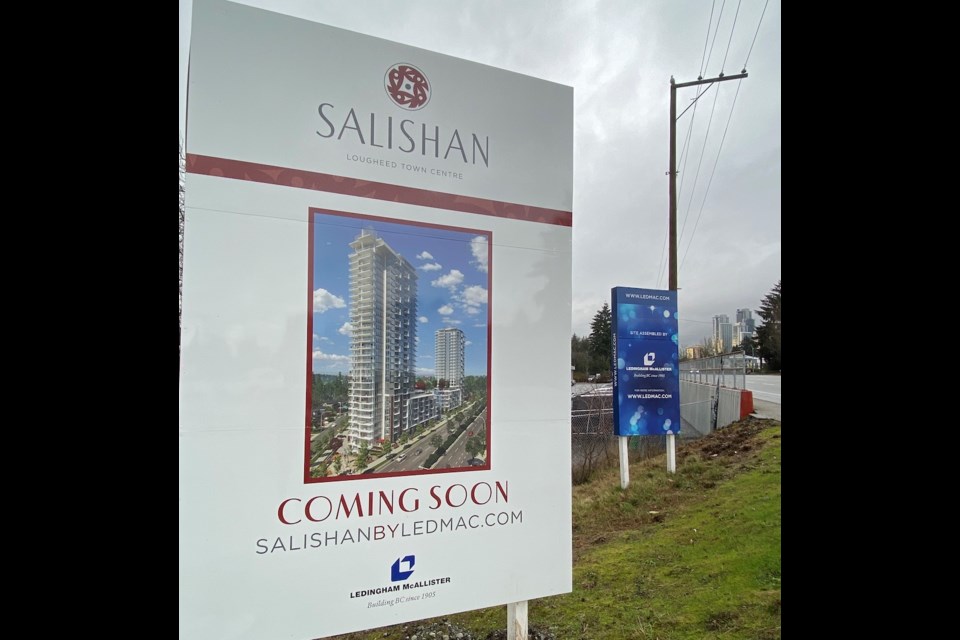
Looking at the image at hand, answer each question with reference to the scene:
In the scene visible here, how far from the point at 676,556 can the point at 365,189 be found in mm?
3238

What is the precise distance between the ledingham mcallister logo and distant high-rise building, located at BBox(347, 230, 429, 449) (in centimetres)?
41

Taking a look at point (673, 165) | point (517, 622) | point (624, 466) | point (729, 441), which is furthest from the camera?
point (729, 441)

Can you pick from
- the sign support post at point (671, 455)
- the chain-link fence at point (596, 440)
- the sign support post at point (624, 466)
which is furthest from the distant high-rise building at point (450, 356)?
the sign support post at point (671, 455)

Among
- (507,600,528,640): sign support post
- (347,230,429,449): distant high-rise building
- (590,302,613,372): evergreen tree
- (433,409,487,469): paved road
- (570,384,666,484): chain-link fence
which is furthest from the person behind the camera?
(590,302,613,372): evergreen tree

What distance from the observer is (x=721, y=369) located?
260 inches

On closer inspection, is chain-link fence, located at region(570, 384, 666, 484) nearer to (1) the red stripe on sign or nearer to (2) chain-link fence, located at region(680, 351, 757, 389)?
(2) chain-link fence, located at region(680, 351, 757, 389)

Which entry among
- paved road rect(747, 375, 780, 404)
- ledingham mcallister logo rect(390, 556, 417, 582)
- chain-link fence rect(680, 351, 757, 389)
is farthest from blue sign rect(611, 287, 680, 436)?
ledingham mcallister logo rect(390, 556, 417, 582)

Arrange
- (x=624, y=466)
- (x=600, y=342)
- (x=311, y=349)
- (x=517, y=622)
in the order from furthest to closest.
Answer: (x=600, y=342) < (x=624, y=466) < (x=517, y=622) < (x=311, y=349)

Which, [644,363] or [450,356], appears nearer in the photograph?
[450,356]

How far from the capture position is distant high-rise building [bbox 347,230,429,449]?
1.58 meters

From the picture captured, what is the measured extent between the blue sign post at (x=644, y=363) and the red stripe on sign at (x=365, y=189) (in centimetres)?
272

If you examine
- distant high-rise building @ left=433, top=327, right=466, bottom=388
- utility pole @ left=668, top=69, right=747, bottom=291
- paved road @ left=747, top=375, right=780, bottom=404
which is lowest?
paved road @ left=747, top=375, right=780, bottom=404

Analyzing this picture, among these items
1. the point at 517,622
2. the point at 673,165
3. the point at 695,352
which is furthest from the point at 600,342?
the point at 517,622

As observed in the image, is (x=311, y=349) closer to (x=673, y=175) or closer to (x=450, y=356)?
(x=450, y=356)
